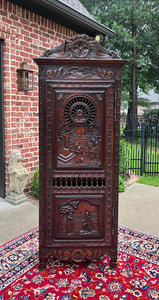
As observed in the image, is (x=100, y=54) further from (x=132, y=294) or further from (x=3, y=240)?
(x=3, y=240)

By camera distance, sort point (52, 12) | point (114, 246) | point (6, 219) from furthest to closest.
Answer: point (52, 12), point (6, 219), point (114, 246)

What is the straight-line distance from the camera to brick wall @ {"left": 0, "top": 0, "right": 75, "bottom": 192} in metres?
4.33

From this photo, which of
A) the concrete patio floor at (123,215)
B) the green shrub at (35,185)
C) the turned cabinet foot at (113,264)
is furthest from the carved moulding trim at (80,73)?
the green shrub at (35,185)

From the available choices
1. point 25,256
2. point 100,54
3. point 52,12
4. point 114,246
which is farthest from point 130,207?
point 52,12

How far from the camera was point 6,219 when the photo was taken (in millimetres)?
3859

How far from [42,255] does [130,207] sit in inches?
91.3

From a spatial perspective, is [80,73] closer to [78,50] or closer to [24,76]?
[78,50]

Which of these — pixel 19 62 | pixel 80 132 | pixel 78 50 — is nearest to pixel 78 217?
pixel 80 132

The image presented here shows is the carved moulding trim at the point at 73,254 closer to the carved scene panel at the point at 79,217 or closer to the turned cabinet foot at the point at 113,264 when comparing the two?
the carved scene panel at the point at 79,217

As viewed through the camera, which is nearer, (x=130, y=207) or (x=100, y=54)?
(x=100, y=54)

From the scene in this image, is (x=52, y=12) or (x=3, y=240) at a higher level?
(x=52, y=12)

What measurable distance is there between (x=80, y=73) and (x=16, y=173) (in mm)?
2580

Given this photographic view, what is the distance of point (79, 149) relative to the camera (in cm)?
243

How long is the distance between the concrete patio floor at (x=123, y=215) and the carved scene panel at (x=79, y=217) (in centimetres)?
110
